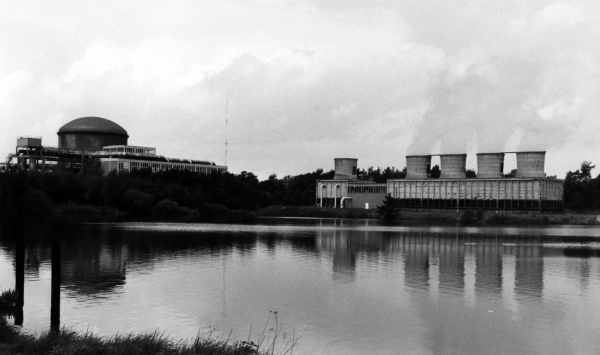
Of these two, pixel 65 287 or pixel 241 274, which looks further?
pixel 241 274

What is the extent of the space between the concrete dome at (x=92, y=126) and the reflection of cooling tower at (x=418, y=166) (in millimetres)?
67326

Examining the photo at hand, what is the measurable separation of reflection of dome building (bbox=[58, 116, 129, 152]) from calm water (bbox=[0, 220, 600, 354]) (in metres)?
119

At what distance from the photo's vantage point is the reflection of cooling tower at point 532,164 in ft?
423

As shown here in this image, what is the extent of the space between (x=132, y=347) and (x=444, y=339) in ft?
31.5

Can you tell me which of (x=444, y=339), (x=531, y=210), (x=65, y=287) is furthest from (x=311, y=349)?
(x=531, y=210)

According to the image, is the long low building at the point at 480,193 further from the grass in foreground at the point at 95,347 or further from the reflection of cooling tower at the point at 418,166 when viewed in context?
the grass in foreground at the point at 95,347

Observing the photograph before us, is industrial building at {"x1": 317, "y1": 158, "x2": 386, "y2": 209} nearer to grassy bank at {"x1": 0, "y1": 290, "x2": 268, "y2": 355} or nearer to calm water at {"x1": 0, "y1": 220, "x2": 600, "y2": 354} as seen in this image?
calm water at {"x1": 0, "y1": 220, "x2": 600, "y2": 354}

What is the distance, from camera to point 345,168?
156 m

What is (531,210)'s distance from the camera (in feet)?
420

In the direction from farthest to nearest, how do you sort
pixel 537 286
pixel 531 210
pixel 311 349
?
1. pixel 531 210
2. pixel 537 286
3. pixel 311 349

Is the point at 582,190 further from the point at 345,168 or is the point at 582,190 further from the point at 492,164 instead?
the point at 345,168

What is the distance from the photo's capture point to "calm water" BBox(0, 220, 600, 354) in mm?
21078

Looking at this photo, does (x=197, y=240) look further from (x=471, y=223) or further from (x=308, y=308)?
(x=471, y=223)

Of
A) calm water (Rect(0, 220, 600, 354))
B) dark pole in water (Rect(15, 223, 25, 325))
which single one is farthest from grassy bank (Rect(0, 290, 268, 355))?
dark pole in water (Rect(15, 223, 25, 325))
